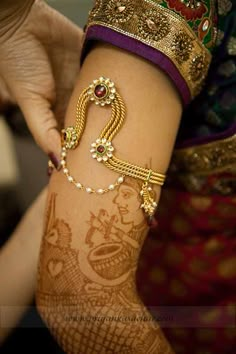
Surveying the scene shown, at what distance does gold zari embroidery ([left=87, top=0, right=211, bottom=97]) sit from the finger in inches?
7.6

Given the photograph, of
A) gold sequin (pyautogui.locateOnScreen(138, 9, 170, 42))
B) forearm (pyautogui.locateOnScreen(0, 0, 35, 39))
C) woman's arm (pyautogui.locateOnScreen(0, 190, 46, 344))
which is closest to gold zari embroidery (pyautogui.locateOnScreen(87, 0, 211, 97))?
gold sequin (pyautogui.locateOnScreen(138, 9, 170, 42))

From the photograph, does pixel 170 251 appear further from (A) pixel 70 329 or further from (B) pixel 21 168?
(B) pixel 21 168

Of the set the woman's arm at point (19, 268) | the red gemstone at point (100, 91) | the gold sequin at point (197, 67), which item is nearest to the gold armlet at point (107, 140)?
the red gemstone at point (100, 91)

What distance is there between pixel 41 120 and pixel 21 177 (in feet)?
2.75

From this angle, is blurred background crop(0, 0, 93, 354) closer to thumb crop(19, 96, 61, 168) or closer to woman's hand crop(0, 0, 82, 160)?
woman's hand crop(0, 0, 82, 160)

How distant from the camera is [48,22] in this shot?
0.90 m

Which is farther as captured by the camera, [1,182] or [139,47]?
[1,182]

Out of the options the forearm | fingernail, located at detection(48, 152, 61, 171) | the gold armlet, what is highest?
the forearm

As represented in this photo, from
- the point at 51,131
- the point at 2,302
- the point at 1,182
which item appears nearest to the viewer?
the point at 51,131

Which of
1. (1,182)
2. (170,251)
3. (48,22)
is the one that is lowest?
(1,182)

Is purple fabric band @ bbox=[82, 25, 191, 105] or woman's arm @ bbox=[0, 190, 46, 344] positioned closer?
purple fabric band @ bbox=[82, 25, 191, 105]

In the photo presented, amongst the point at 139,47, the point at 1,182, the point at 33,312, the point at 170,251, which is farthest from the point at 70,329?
the point at 1,182

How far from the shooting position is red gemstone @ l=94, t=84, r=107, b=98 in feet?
2.33

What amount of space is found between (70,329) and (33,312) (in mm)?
129
